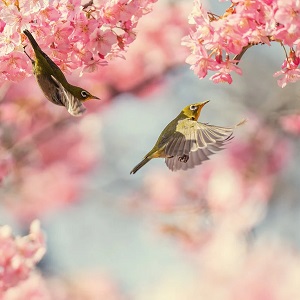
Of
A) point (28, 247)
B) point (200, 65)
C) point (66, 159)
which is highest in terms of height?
point (200, 65)

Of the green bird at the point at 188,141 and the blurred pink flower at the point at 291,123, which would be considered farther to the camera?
the blurred pink flower at the point at 291,123

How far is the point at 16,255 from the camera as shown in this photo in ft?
10.1

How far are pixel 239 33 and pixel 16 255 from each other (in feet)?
5.35

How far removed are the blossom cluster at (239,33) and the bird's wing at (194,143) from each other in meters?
0.21

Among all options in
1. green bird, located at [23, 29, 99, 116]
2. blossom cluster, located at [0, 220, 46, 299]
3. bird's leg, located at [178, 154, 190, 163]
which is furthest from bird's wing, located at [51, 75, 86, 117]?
blossom cluster, located at [0, 220, 46, 299]

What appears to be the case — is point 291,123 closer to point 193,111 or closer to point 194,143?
point 193,111

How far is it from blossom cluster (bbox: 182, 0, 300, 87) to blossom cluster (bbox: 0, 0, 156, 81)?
0.23 m

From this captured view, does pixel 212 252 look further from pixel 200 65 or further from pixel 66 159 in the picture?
pixel 200 65

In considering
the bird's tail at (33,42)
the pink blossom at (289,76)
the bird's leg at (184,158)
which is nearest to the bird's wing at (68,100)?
the bird's tail at (33,42)

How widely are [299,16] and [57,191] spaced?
9055 millimetres

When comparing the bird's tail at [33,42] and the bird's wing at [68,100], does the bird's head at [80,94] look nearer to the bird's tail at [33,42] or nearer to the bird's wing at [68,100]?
the bird's wing at [68,100]

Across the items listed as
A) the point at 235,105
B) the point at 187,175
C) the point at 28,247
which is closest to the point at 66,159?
the point at 187,175

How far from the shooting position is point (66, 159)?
990 centimetres

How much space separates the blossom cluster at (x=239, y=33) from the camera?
1.78 m
